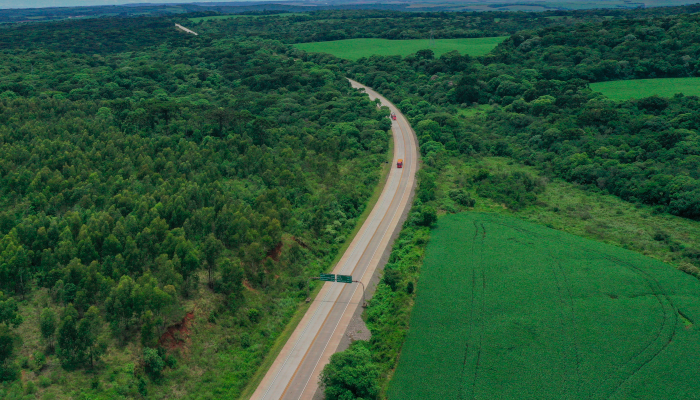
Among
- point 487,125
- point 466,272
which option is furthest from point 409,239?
point 487,125

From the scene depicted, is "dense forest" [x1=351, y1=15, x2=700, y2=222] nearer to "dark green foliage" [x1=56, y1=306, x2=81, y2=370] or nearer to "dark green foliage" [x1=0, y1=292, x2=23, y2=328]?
"dark green foliage" [x1=56, y1=306, x2=81, y2=370]

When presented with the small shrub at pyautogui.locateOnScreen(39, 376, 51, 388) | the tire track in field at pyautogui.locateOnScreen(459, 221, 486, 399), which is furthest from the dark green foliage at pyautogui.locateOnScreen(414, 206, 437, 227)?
the small shrub at pyautogui.locateOnScreen(39, 376, 51, 388)

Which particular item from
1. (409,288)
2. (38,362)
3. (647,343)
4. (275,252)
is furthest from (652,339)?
(38,362)

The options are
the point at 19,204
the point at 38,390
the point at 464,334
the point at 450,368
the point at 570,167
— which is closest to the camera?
the point at 38,390

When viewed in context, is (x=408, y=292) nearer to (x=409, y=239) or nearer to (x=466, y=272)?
(x=466, y=272)

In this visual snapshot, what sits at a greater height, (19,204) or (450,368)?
(19,204)

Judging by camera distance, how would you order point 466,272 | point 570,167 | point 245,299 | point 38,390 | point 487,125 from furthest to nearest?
1. point 487,125
2. point 570,167
3. point 466,272
4. point 245,299
5. point 38,390
